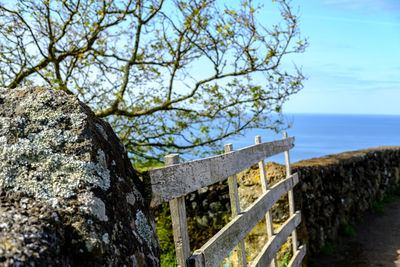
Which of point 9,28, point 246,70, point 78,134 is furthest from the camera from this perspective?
point 246,70

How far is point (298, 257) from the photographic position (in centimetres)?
557

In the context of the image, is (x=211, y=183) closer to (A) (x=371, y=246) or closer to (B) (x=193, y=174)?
(B) (x=193, y=174)

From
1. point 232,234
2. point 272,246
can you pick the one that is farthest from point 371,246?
point 232,234

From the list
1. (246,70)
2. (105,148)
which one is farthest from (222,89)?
(105,148)

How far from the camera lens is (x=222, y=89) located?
24.7ft

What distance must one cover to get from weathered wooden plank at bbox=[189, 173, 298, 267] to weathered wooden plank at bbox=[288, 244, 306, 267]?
130 centimetres

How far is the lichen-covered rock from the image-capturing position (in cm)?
131

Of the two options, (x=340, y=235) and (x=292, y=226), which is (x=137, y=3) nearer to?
(x=292, y=226)

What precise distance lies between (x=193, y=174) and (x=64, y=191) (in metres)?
1.04

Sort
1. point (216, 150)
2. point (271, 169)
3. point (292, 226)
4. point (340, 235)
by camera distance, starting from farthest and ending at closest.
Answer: point (340, 235) → point (216, 150) → point (271, 169) → point (292, 226)

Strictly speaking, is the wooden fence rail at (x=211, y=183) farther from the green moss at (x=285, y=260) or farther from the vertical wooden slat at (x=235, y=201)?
the green moss at (x=285, y=260)

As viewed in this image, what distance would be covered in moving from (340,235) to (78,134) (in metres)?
7.75

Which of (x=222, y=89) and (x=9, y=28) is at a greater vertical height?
(x=9, y=28)

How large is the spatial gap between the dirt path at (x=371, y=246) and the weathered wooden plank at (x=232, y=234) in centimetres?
317
